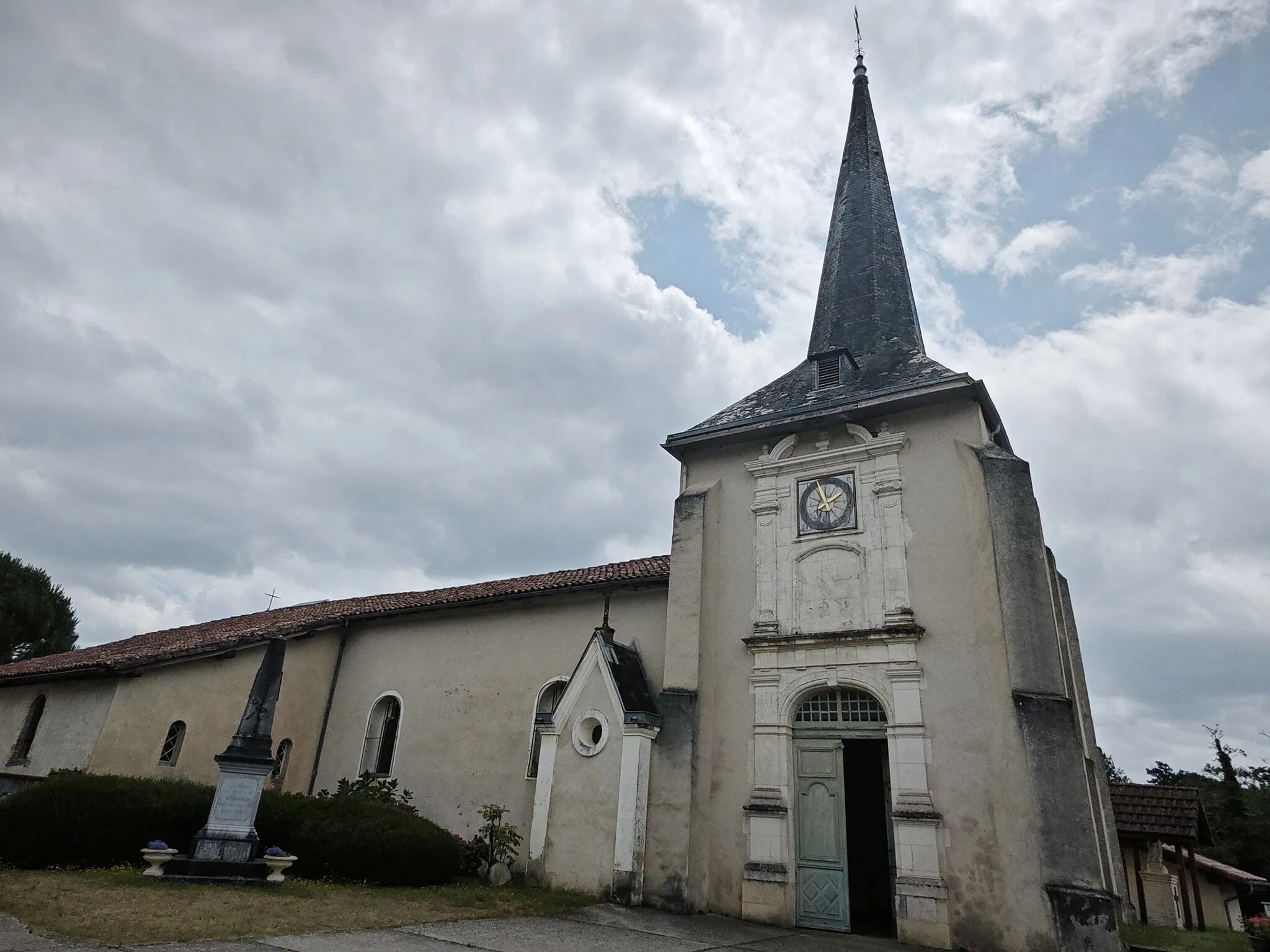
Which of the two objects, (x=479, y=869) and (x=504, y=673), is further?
(x=504, y=673)

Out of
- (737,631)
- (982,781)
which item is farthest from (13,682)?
(982,781)

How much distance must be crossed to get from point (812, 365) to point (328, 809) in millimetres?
11959

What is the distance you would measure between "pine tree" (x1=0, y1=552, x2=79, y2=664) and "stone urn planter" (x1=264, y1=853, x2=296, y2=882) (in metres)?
27.0

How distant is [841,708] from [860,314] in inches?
344

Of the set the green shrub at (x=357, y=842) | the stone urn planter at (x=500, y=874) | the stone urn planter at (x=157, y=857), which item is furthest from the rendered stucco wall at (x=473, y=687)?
the stone urn planter at (x=157, y=857)

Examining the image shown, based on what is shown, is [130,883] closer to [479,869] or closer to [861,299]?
[479,869]

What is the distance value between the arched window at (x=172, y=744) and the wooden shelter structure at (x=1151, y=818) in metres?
18.2

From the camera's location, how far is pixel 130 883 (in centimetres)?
910

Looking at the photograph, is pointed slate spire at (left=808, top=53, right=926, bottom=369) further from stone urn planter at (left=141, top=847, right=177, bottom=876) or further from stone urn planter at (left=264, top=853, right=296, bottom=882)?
stone urn planter at (left=141, top=847, right=177, bottom=876)

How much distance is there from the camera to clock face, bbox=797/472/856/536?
12883 millimetres

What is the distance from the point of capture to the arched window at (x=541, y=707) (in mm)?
14617

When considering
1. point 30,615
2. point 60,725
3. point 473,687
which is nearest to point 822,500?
point 473,687

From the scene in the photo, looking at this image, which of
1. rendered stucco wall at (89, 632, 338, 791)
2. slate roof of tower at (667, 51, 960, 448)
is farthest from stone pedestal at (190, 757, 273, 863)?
slate roof of tower at (667, 51, 960, 448)

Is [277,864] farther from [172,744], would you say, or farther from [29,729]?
[29,729]
